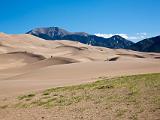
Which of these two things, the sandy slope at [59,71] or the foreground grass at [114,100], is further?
the sandy slope at [59,71]

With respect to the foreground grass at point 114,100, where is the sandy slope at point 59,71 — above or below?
above

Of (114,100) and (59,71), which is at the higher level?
(59,71)

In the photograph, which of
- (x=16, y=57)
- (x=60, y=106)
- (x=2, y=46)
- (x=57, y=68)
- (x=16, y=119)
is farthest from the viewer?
(x=2, y=46)

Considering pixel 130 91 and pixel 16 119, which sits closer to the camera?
pixel 16 119

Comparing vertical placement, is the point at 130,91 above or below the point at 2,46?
below

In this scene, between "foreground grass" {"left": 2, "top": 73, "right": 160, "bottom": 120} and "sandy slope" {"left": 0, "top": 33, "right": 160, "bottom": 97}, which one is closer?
"foreground grass" {"left": 2, "top": 73, "right": 160, "bottom": 120}

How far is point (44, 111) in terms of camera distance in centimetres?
1575

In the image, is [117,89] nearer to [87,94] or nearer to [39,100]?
[87,94]

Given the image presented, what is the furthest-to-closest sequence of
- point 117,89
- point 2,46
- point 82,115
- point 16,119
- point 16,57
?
point 2,46
point 16,57
point 117,89
point 16,119
point 82,115

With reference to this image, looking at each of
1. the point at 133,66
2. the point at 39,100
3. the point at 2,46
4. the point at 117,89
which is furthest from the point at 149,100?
the point at 2,46

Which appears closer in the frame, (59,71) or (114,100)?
(114,100)

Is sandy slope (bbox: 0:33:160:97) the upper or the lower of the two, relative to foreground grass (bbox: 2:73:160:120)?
upper

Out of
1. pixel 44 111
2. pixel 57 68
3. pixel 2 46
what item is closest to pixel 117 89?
pixel 44 111

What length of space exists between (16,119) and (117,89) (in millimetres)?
5993
